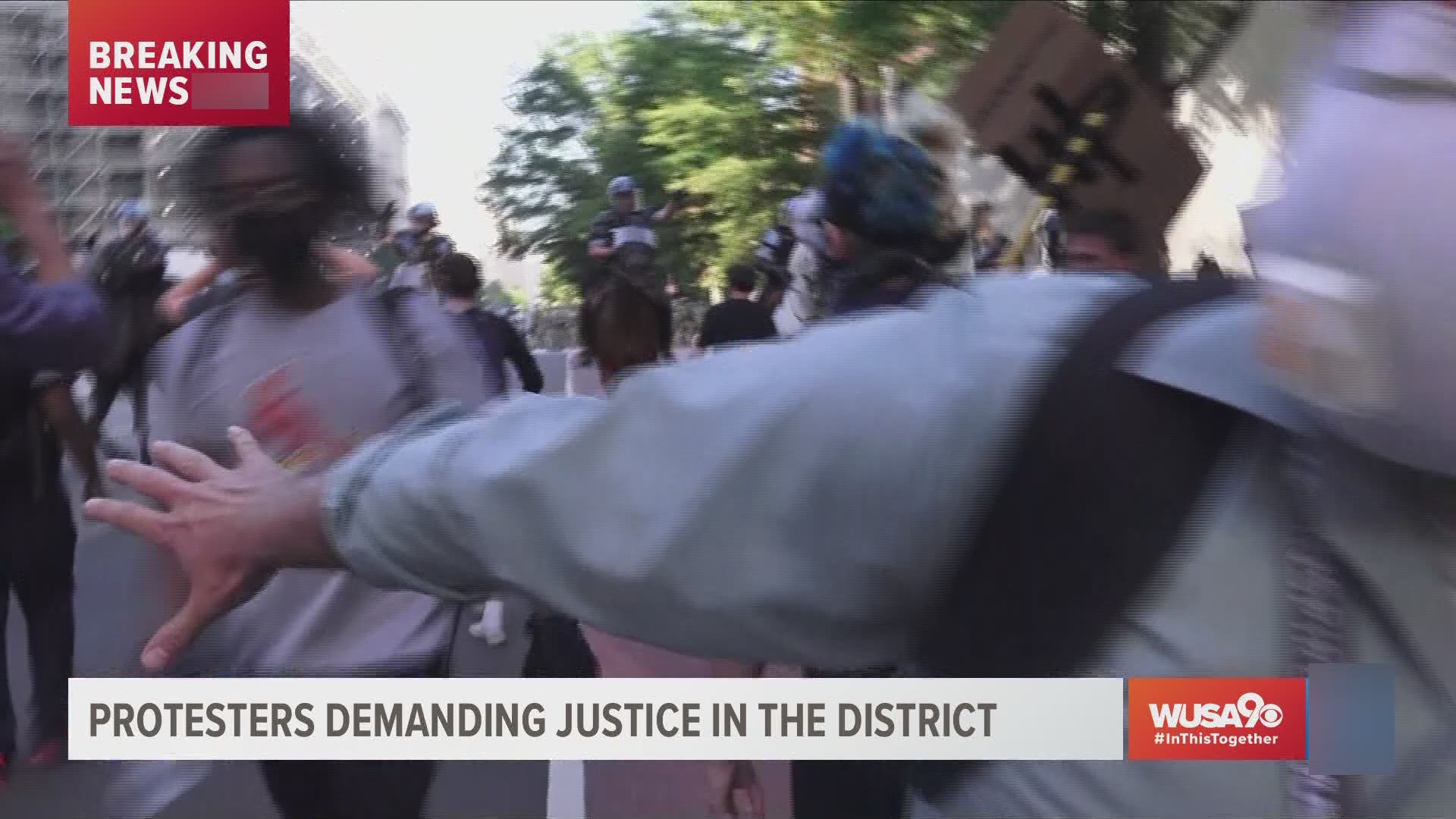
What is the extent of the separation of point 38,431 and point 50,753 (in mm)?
770

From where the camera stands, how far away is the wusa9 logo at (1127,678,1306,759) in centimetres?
81

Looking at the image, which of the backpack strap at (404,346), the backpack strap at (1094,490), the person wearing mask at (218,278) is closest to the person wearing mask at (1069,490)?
the backpack strap at (1094,490)

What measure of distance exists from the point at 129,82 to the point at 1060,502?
1524 mm

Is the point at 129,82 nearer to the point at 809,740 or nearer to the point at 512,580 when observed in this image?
the point at 809,740

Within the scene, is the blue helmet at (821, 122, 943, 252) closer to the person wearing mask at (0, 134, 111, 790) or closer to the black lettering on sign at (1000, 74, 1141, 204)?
the black lettering on sign at (1000, 74, 1141, 204)

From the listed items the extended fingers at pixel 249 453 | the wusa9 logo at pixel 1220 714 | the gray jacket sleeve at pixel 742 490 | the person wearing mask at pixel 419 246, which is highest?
the gray jacket sleeve at pixel 742 490

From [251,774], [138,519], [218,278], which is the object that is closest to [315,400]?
[218,278]

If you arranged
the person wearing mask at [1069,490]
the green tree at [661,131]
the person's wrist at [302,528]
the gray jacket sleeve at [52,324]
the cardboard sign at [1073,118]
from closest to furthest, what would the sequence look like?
1. the person wearing mask at [1069,490]
2. the person's wrist at [302,528]
3. the gray jacket sleeve at [52,324]
4. the green tree at [661,131]
5. the cardboard sign at [1073,118]

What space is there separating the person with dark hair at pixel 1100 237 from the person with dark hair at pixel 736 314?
45 cm

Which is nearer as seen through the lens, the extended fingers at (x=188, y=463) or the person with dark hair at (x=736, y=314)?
the extended fingers at (x=188, y=463)

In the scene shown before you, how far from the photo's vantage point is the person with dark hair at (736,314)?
1.89 meters

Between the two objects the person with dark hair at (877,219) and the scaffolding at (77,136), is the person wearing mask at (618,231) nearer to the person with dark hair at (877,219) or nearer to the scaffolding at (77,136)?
the person with dark hair at (877,219)

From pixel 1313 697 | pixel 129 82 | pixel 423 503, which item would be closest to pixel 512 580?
pixel 423 503

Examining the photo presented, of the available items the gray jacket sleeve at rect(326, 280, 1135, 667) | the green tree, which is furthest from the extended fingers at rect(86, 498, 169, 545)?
the green tree
